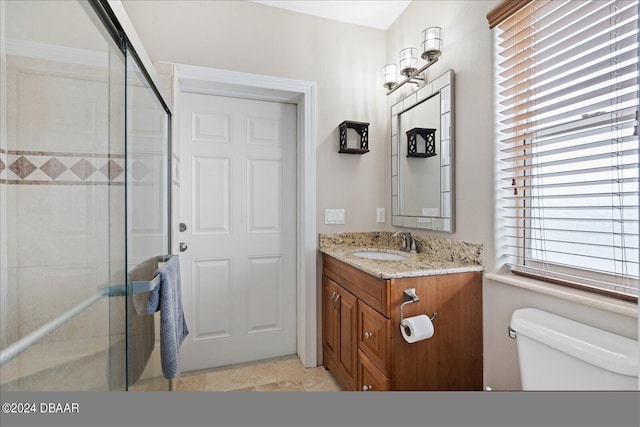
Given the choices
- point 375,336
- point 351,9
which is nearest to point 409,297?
point 375,336

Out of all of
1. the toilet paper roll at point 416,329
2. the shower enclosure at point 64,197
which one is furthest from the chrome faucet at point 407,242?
the shower enclosure at point 64,197

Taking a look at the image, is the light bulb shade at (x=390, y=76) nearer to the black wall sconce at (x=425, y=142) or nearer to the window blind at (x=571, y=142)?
the black wall sconce at (x=425, y=142)

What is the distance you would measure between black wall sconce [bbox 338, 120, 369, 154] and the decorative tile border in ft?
4.46

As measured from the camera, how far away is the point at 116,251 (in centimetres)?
89

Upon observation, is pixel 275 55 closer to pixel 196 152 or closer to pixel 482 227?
pixel 196 152

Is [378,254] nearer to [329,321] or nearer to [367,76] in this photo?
[329,321]

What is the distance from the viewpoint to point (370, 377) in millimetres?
1314

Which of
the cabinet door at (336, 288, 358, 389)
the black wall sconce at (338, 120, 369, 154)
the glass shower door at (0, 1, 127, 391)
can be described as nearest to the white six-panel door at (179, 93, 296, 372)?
the black wall sconce at (338, 120, 369, 154)

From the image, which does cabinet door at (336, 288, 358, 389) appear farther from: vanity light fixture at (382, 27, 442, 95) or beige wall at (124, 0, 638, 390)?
vanity light fixture at (382, 27, 442, 95)

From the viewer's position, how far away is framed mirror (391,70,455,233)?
5.04ft

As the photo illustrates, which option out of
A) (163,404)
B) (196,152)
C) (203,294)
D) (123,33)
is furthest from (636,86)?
(203,294)

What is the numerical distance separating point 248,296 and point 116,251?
1228 millimetres

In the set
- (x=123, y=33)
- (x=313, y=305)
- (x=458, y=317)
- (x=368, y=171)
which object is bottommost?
(x=313, y=305)

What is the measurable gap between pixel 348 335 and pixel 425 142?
4.02 ft
